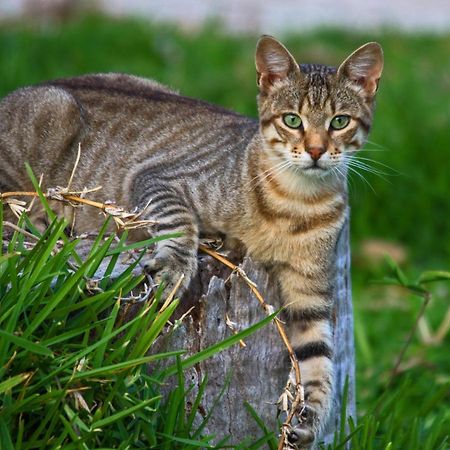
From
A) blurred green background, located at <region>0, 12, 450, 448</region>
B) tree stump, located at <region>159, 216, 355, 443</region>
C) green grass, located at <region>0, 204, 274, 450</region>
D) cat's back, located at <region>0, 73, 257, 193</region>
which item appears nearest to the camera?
green grass, located at <region>0, 204, 274, 450</region>

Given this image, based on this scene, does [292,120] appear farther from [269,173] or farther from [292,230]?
[292,230]

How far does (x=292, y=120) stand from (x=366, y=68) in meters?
0.35

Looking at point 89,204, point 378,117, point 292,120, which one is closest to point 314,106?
point 292,120

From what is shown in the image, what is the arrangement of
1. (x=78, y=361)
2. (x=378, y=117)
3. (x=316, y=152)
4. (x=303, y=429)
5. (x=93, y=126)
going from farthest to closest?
1. (x=378, y=117)
2. (x=93, y=126)
3. (x=316, y=152)
4. (x=303, y=429)
5. (x=78, y=361)

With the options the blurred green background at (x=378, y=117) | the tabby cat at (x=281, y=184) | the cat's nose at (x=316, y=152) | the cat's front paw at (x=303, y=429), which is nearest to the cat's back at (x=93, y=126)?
the tabby cat at (x=281, y=184)

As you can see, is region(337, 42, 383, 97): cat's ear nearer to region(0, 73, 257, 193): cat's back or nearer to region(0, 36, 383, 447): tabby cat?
region(0, 36, 383, 447): tabby cat

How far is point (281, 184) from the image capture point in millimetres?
3705

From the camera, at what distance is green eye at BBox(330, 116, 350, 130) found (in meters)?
3.66

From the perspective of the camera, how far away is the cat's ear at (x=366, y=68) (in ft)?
12.2

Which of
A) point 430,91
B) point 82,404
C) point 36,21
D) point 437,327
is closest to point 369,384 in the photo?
point 437,327

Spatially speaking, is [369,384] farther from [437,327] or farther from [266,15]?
[266,15]

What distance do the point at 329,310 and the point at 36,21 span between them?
584 centimetres

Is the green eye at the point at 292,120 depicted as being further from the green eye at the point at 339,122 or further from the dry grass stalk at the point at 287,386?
the dry grass stalk at the point at 287,386

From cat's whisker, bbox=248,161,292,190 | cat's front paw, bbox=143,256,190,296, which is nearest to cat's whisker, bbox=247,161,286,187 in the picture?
cat's whisker, bbox=248,161,292,190
